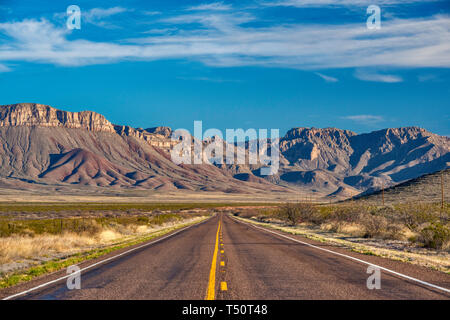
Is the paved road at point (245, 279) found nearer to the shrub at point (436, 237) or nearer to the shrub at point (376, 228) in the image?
the shrub at point (436, 237)

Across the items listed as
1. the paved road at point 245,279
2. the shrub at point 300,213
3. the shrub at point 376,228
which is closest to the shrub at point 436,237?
the paved road at point 245,279

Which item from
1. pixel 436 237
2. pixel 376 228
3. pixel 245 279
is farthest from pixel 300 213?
pixel 245 279

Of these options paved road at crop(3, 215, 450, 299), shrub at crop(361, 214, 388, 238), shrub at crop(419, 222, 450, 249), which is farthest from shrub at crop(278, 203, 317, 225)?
paved road at crop(3, 215, 450, 299)

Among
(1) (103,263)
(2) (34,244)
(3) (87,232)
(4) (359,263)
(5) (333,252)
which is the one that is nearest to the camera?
(4) (359,263)

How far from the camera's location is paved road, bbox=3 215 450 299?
29.4ft

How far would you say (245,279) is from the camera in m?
10.8

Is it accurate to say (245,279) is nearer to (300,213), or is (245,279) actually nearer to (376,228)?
(376,228)

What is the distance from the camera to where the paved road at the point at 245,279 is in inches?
353

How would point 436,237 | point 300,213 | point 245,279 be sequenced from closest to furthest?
point 245,279 < point 436,237 < point 300,213

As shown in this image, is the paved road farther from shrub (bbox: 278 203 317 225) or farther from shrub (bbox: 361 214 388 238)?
shrub (bbox: 278 203 317 225)
